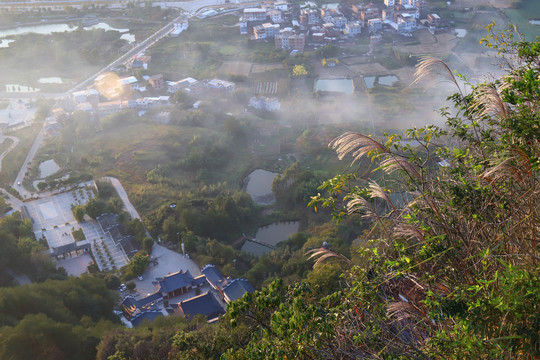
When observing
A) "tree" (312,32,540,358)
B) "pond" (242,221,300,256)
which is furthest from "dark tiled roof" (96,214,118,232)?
"tree" (312,32,540,358)

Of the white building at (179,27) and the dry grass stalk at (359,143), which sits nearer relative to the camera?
the dry grass stalk at (359,143)

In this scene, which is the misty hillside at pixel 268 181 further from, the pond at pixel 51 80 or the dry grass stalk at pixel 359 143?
the pond at pixel 51 80

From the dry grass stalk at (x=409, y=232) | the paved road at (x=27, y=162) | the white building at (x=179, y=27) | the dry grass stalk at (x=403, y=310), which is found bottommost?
the paved road at (x=27, y=162)

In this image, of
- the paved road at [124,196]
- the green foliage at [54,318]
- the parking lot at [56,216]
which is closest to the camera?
the green foliage at [54,318]

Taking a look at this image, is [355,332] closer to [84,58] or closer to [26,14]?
[84,58]

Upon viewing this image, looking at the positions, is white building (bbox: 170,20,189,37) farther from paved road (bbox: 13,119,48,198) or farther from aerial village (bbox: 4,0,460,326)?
paved road (bbox: 13,119,48,198)

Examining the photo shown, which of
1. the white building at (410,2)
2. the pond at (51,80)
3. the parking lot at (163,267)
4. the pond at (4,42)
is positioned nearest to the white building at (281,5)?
the white building at (410,2)

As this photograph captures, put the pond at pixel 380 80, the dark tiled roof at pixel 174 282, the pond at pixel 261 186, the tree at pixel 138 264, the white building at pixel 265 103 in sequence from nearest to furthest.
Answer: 1. the dark tiled roof at pixel 174 282
2. the tree at pixel 138 264
3. the pond at pixel 261 186
4. the white building at pixel 265 103
5. the pond at pixel 380 80

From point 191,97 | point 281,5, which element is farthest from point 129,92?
point 281,5
